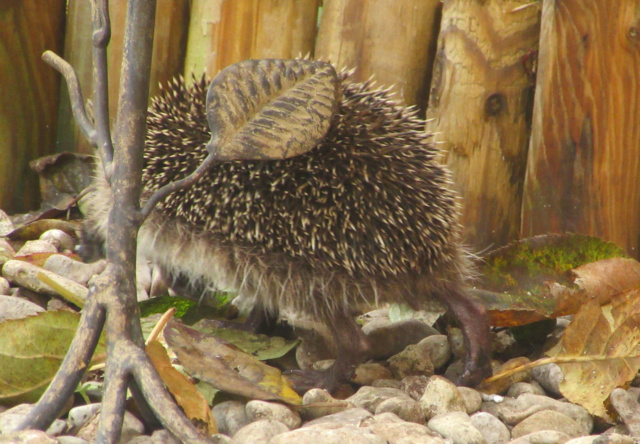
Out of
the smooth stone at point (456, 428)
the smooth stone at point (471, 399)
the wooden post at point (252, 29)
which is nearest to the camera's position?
the smooth stone at point (456, 428)

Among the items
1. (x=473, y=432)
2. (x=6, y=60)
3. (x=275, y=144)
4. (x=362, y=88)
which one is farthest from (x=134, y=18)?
(x=6, y=60)

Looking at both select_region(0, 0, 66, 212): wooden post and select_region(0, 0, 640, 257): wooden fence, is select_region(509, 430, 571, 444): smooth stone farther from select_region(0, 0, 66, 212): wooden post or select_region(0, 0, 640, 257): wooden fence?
select_region(0, 0, 66, 212): wooden post

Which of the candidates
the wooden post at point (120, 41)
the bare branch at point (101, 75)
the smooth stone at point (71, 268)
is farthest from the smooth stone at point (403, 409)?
the wooden post at point (120, 41)

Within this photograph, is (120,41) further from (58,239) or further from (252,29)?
(58,239)

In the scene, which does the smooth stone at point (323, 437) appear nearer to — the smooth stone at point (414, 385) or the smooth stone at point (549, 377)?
the smooth stone at point (414, 385)

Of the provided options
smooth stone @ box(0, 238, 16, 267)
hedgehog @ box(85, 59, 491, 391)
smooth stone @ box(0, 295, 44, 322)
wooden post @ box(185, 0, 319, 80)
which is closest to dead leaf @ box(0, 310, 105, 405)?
smooth stone @ box(0, 295, 44, 322)

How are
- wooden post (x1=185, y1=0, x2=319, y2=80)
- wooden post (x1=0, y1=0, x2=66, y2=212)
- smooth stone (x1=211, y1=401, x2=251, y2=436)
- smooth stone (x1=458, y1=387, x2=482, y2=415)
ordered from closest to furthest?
smooth stone (x1=211, y1=401, x2=251, y2=436), smooth stone (x1=458, y1=387, x2=482, y2=415), wooden post (x1=185, y1=0, x2=319, y2=80), wooden post (x1=0, y1=0, x2=66, y2=212)
